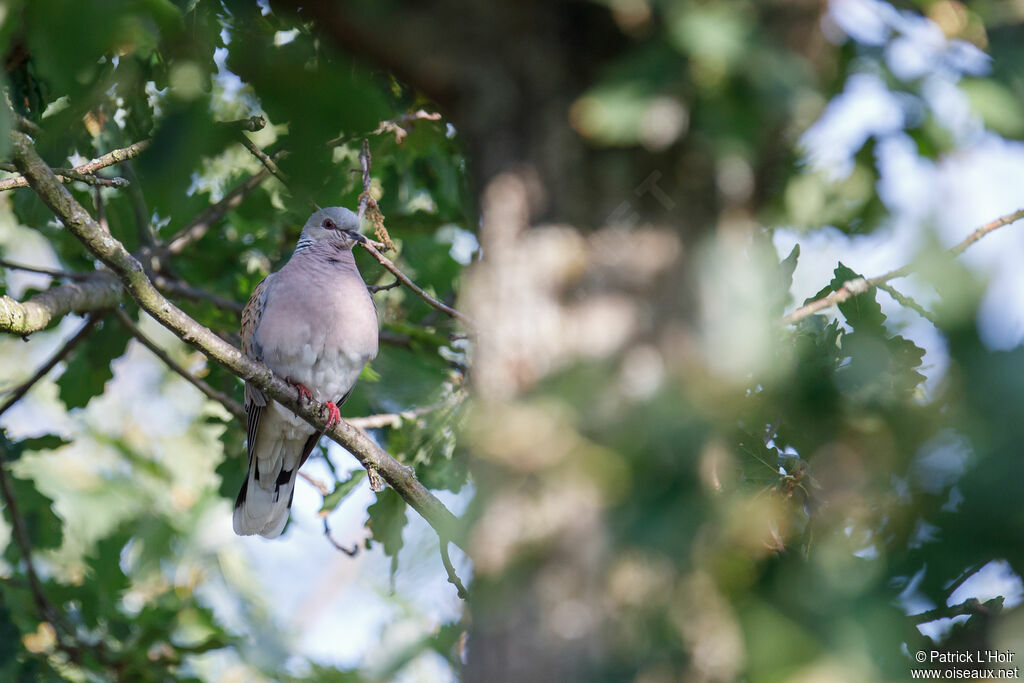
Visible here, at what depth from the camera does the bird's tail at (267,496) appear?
154 inches

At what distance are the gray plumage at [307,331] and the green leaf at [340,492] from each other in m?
0.45

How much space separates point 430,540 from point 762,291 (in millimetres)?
665

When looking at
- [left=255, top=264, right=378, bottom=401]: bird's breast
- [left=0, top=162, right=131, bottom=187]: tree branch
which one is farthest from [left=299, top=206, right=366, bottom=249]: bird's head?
[left=0, top=162, right=131, bottom=187]: tree branch

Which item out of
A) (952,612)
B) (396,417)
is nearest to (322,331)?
(396,417)

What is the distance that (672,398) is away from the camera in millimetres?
1032

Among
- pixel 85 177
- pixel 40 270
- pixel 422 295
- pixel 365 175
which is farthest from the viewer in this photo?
pixel 40 270

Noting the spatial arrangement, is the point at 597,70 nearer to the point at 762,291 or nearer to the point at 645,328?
the point at 645,328

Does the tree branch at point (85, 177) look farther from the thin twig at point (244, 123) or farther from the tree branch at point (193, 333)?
the thin twig at point (244, 123)

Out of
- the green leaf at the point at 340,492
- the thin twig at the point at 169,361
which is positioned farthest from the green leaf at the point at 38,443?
the green leaf at the point at 340,492

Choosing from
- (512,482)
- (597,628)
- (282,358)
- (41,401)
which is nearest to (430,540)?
(512,482)

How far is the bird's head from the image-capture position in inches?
147

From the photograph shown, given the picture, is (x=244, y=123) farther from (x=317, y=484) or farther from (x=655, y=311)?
(x=317, y=484)

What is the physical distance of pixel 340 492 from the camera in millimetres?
3365

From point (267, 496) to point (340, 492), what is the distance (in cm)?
74
